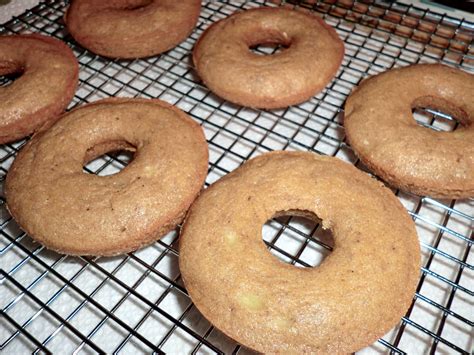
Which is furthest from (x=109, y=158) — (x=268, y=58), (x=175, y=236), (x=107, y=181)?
(x=268, y=58)

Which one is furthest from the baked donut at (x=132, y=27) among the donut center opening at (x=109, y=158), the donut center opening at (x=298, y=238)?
the donut center opening at (x=298, y=238)

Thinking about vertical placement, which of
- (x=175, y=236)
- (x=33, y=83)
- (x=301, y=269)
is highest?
(x=33, y=83)

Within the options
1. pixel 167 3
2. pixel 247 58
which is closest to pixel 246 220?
pixel 247 58

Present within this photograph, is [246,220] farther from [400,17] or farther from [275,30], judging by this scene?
[400,17]

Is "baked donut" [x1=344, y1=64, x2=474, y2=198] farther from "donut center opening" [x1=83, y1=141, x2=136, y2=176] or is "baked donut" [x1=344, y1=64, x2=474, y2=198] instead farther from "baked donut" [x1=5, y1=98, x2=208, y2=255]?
"donut center opening" [x1=83, y1=141, x2=136, y2=176]

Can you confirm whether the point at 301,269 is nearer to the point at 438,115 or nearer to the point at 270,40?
the point at 438,115

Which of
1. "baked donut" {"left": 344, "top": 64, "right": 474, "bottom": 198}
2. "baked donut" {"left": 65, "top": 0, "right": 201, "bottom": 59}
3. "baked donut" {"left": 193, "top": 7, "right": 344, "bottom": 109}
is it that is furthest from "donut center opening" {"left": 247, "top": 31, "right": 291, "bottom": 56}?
"baked donut" {"left": 344, "top": 64, "right": 474, "bottom": 198}

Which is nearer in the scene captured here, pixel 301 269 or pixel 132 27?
pixel 301 269
